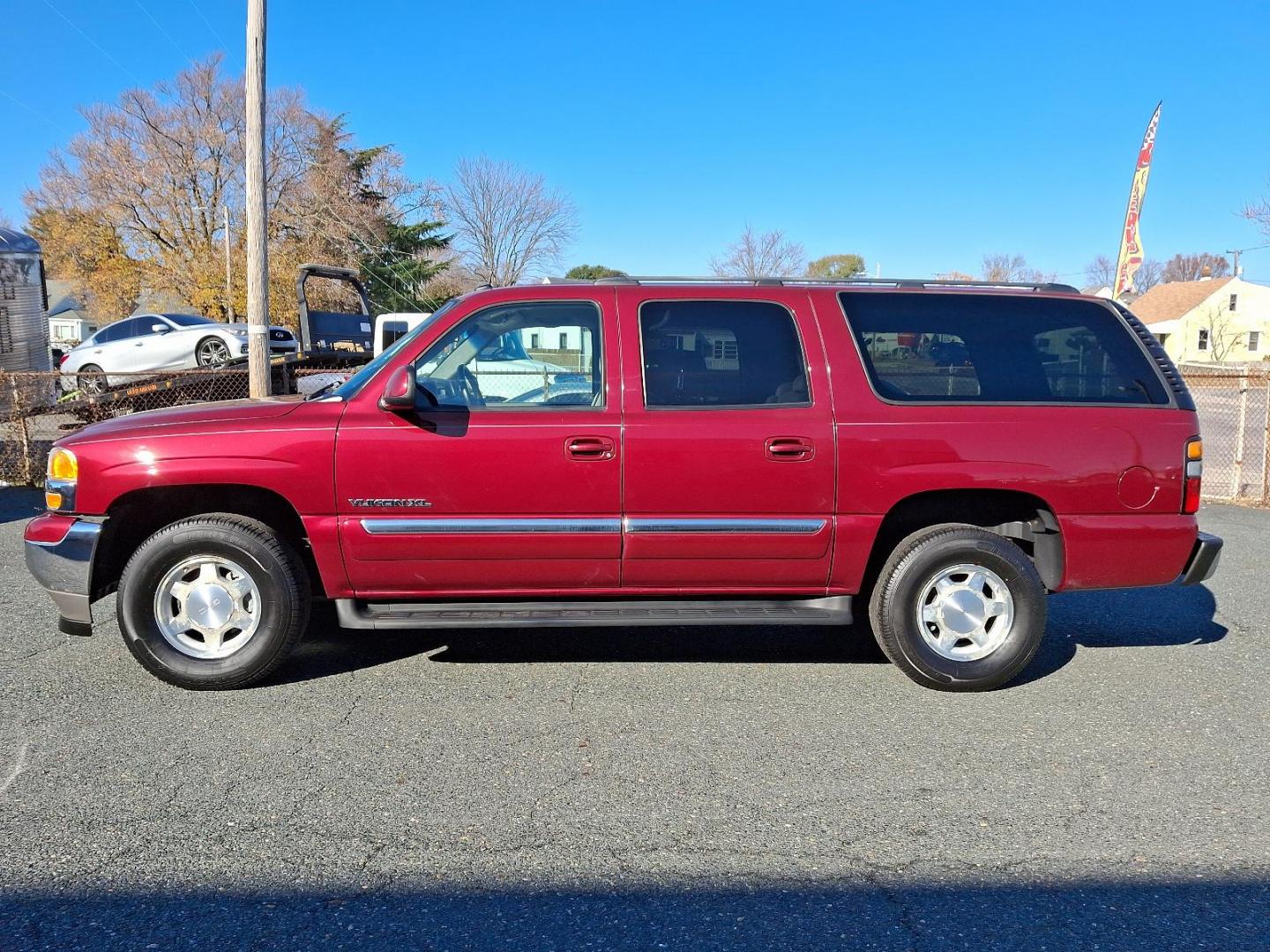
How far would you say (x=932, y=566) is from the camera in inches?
164

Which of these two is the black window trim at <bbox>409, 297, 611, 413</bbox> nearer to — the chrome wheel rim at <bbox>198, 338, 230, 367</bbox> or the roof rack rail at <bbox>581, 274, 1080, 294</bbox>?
the roof rack rail at <bbox>581, 274, 1080, 294</bbox>

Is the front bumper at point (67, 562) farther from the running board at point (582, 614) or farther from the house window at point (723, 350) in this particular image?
the house window at point (723, 350)

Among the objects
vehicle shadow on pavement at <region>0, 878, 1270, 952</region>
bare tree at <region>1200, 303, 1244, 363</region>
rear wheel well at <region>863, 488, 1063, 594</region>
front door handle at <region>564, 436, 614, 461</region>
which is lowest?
vehicle shadow on pavement at <region>0, 878, 1270, 952</region>

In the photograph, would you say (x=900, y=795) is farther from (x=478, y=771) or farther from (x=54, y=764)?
(x=54, y=764)

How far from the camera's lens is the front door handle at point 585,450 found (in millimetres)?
3979

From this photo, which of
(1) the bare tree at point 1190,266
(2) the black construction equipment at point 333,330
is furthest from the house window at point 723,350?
(1) the bare tree at point 1190,266

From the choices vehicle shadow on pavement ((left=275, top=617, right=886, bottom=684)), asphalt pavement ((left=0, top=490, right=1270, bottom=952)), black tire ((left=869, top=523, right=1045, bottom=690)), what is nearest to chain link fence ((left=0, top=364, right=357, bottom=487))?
vehicle shadow on pavement ((left=275, top=617, right=886, bottom=684))

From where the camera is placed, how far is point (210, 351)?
16875mm

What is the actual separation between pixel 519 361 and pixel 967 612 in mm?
2487

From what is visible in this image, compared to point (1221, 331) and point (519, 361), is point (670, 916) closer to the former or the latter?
point (519, 361)

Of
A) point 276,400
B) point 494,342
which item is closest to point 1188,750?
point 494,342

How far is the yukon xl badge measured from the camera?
3980 mm

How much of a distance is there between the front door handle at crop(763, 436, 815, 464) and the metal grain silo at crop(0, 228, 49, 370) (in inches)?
571

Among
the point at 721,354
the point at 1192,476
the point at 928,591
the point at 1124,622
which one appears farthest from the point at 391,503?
the point at 1124,622
